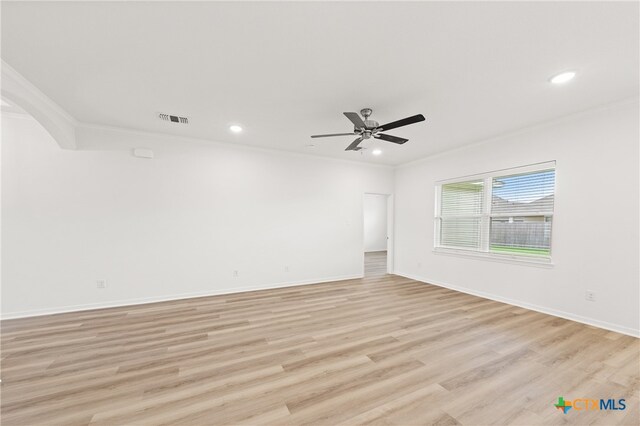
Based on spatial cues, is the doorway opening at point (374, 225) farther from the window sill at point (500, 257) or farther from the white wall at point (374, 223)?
the window sill at point (500, 257)

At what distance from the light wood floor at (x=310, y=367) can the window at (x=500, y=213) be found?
111 cm

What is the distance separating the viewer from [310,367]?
2230mm

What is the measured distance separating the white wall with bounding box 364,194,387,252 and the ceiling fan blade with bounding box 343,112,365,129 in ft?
25.5

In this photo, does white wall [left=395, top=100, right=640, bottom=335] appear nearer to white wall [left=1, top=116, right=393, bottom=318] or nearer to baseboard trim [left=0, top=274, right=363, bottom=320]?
white wall [left=1, top=116, right=393, bottom=318]

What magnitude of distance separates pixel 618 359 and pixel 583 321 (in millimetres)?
1016

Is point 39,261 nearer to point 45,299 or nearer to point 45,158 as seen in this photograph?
point 45,299

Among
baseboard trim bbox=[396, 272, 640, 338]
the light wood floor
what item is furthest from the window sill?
the light wood floor

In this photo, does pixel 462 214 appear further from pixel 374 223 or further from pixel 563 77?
pixel 374 223

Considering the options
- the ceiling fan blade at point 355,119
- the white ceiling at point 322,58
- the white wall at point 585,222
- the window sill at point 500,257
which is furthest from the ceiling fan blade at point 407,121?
the window sill at point 500,257

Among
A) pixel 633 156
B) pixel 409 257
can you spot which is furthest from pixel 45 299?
pixel 633 156

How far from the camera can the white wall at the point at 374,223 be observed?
10.6m

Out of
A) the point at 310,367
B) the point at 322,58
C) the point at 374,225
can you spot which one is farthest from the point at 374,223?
the point at 322,58

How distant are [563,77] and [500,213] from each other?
2.38m

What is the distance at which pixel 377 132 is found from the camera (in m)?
3.10
